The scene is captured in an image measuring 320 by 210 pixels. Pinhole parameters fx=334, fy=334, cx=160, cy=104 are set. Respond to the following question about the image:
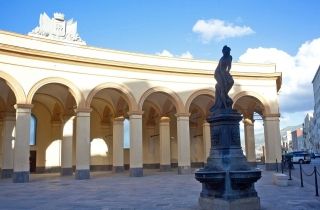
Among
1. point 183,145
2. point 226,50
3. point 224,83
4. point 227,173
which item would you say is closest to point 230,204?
point 227,173

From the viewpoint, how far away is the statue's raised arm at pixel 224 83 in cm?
831

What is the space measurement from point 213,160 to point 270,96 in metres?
17.2

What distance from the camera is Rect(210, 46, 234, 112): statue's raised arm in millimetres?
8312

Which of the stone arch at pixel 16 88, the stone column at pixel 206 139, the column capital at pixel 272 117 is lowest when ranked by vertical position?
the stone column at pixel 206 139

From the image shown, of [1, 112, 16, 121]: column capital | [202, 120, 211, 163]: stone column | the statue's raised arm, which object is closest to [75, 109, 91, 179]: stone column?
[1, 112, 16, 121]: column capital

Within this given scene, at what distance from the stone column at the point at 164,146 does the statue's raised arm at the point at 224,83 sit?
16.2 metres

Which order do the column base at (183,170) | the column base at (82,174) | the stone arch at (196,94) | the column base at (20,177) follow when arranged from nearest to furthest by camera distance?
the column base at (20,177), the column base at (82,174), the column base at (183,170), the stone arch at (196,94)

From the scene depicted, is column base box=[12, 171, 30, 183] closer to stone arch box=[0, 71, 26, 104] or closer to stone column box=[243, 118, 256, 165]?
stone arch box=[0, 71, 26, 104]

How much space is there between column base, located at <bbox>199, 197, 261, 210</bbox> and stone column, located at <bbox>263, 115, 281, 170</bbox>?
16218mm

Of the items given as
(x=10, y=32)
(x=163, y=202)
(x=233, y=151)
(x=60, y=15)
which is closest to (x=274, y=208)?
(x=233, y=151)

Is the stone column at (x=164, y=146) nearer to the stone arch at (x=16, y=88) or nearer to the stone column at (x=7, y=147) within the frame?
the stone column at (x=7, y=147)

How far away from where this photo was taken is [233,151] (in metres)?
7.91

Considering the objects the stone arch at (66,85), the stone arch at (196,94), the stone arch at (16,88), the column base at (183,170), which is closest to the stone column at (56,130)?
the stone arch at (66,85)

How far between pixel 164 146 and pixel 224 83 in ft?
54.1
